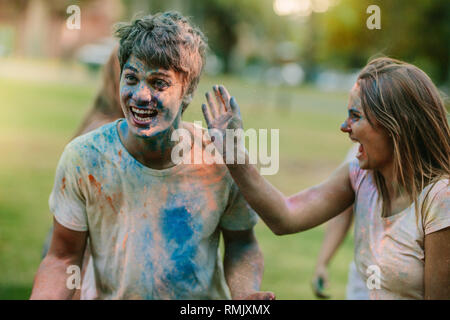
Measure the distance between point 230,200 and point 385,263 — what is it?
729 millimetres

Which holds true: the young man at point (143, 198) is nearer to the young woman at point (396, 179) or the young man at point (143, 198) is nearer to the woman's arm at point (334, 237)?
the young woman at point (396, 179)

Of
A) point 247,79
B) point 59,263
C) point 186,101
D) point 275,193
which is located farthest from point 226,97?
point 247,79

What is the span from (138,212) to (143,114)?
436 mm

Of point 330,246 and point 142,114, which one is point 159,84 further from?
point 330,246

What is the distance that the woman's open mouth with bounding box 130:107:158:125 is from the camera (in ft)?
7.77

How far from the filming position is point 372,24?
3.06 metres

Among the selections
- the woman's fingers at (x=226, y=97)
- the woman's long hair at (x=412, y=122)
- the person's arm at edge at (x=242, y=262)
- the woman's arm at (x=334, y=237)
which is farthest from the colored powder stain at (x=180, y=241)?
the woman's arm at (x=334, y=237)

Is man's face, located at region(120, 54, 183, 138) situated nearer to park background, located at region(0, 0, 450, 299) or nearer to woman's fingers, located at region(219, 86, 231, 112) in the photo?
woman's fingers, located at region(219, 86, 231, 112)

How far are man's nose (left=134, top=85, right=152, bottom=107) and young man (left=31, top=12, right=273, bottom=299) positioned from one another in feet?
0.10

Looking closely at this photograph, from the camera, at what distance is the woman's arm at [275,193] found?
2422 mm

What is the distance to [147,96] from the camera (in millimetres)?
2342

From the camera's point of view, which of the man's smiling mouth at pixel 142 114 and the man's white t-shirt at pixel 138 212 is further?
the man's white t-shirt at pixel 138 212

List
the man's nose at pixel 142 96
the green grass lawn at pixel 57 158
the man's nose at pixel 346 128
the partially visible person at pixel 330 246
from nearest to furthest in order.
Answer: the man's nose at pixel 142 96
the man's nose at pixel 346 128
the partially visible person at pixel 330 246
the green grass lawn at pixel 57 158
